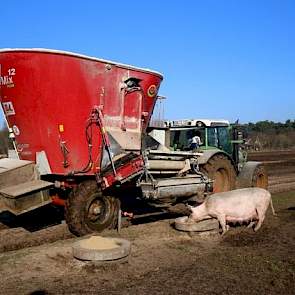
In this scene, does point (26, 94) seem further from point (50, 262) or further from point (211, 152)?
point (211, 152)

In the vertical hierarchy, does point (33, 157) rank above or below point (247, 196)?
above

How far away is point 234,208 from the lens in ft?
31.0

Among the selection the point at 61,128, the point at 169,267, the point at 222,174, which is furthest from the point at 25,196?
the point at 222,174

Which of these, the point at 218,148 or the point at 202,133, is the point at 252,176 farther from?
the point at 202,133

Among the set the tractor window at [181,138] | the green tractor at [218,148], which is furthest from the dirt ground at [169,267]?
the tractor window at [181,138]

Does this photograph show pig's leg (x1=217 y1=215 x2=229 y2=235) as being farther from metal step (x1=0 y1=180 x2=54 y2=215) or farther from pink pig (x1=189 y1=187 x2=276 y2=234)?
metal step (x1=0 y1=180 x2=54 y2=215)

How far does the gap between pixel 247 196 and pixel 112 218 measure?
2647mm

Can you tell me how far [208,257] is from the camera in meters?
7.41

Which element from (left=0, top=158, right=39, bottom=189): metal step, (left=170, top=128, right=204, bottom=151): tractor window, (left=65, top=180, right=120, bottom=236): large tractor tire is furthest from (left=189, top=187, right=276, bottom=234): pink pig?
(left=170, top=128, right=204, bottom=151): tractor window

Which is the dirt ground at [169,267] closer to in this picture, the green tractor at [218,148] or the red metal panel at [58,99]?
the red metal panel at [58,99]

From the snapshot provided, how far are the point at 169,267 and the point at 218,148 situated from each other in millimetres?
7187

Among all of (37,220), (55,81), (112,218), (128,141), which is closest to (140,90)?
(128,141)

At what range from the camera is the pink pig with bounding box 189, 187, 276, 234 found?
30.7ft

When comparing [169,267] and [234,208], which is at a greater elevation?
[234,208]
